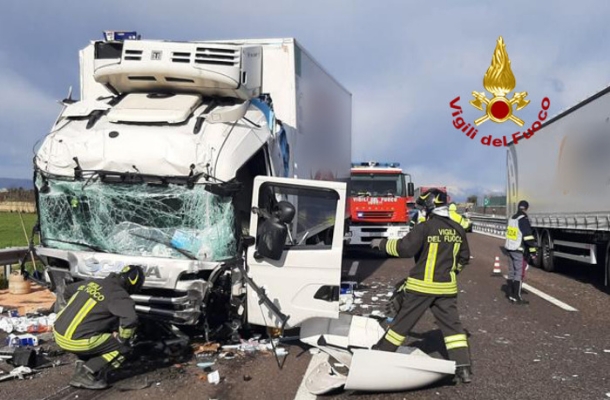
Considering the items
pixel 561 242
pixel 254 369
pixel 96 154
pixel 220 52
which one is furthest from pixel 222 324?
pixel 561 242

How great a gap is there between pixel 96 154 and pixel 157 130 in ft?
2.03

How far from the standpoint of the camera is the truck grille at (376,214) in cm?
1611

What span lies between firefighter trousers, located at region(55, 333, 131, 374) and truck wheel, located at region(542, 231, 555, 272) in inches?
440

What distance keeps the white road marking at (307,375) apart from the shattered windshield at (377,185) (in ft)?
35.1

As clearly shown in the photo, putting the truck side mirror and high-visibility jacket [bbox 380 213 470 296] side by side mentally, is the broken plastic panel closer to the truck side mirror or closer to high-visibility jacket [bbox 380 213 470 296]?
high-visibility jacket [bbox 380 213 470 296]

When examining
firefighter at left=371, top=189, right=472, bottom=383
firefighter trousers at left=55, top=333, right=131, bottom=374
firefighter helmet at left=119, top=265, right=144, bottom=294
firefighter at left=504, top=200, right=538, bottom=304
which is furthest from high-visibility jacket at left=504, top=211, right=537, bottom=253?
firefighter trousers at left=55, top=333, right=131, bottom=374

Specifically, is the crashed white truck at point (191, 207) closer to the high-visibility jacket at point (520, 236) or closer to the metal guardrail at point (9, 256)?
the high-visibility jacket at point (520, 236)

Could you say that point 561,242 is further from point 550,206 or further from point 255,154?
point 255,154

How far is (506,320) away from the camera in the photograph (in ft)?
25.7

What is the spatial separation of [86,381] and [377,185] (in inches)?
493

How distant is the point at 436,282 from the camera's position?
524cm

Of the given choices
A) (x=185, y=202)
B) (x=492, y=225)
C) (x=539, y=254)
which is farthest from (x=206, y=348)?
(x=492, y=225)

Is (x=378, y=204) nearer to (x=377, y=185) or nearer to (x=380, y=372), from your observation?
(x=377, y=185)

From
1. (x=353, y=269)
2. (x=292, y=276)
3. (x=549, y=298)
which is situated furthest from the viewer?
(x=353, y=269)
